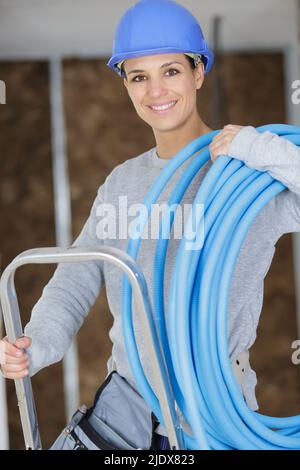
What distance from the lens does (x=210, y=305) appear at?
1495 mm

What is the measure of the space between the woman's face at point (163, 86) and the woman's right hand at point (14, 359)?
2.01 ft

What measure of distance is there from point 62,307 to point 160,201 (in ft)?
1.09

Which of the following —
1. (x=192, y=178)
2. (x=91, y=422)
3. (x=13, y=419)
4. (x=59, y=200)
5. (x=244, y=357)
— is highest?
(x=59, y=200)

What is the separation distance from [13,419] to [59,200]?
1.22 meters

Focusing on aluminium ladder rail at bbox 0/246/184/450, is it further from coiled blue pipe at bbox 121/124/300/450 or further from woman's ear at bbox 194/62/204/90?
woman's ear at bbox 194/62/204/90

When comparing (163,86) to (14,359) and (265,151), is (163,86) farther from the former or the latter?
(14,359)

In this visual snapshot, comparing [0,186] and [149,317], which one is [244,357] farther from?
[0,186]

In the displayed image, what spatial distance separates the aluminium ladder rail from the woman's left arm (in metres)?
0.33

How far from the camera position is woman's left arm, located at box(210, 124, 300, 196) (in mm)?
1428

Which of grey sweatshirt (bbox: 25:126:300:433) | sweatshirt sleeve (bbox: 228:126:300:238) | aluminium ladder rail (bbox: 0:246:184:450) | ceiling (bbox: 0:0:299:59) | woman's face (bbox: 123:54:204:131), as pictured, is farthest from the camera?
ceiling (bbox: 0:0:299:59)

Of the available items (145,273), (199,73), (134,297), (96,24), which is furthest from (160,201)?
(96,24)

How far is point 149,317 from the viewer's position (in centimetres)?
135

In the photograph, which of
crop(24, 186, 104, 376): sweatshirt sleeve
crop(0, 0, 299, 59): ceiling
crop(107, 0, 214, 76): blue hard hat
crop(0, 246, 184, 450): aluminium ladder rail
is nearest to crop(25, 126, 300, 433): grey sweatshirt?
crop(24, 186, 104, 376): sweatshirt sleeve

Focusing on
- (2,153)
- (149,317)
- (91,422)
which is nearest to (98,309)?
(2,153)
